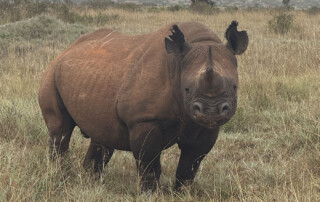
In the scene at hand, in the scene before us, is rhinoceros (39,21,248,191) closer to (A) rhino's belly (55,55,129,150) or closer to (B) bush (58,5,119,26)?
(A) rhino's belly (55,55,129,150)

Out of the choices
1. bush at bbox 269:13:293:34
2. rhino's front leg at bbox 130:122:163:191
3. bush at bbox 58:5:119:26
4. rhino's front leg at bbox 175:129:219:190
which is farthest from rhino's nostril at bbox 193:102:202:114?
bush at bbox 58:5:119:26

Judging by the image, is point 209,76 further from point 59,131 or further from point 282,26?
point 282,26

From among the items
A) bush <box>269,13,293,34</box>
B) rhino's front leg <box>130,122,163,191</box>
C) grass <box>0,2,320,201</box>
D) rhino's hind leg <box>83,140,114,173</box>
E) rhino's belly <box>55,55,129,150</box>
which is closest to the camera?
rhino's front leg <box>130,122,163,191</box>

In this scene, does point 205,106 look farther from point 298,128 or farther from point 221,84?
point 298,128

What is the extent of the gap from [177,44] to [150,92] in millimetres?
441

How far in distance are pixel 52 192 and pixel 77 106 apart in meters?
0.88

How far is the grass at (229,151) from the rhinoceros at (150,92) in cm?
30

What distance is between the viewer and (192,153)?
3713mm

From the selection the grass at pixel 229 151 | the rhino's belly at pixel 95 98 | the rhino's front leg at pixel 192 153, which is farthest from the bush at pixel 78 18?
the rhino's front leg at pixel 192 153

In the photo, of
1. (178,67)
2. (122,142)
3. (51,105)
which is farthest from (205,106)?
(51,105)

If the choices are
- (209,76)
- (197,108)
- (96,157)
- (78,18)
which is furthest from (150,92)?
Answer: (78,18)

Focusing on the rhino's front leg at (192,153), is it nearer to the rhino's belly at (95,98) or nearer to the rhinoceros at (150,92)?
the rhinoceros at (150,92)

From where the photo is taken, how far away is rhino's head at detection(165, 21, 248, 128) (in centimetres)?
276

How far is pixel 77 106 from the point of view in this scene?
155 inches
